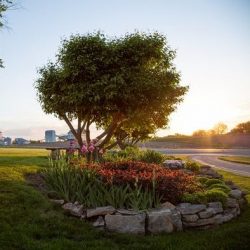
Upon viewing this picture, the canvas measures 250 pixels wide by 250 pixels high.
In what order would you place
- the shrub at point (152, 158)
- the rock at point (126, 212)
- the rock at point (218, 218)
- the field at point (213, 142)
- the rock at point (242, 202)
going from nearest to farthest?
the rock at point (126, 212)
the rock at point (218, 218)
the rock at point (242, 202)
the shrub at point (152, 158)
the field at point (213, 142)

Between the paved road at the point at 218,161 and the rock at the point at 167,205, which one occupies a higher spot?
the paved road at the point at 218,161

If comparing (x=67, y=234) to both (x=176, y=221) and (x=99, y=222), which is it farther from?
(x=176, y=221)

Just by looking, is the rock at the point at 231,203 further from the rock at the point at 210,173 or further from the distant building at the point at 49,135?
the distant building at the point at 49,135

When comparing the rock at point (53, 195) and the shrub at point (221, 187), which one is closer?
the rock at point (53, 195)

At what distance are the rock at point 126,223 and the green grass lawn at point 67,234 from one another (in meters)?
0.31

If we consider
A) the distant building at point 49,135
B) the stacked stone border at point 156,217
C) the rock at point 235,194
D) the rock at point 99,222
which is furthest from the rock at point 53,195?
the distant building at point 49,135

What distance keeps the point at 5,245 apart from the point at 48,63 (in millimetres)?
17572

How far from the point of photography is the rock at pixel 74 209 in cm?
1022

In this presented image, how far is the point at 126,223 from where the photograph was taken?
9.54 metres

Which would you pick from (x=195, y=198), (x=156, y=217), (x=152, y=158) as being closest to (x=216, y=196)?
(x=195, y=198)

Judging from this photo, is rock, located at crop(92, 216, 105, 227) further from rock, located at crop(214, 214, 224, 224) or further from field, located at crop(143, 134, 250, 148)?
field, located at crop(143, 134, 250, 148)

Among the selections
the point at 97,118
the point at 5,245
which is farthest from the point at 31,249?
the point at 97,118

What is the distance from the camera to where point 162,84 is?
72.7 ft

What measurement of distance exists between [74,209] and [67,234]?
1544 millimetres
